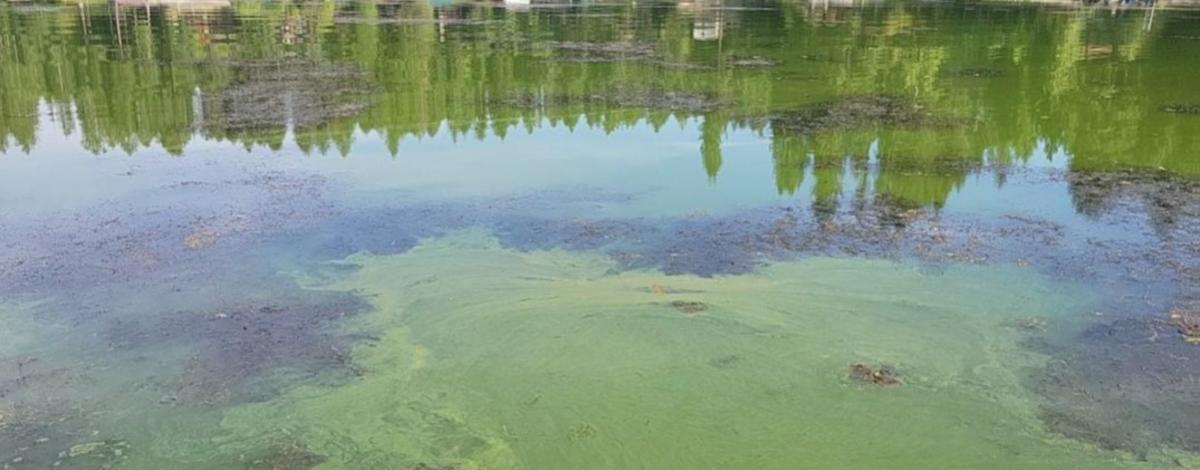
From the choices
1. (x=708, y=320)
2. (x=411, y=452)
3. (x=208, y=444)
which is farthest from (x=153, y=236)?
(x=708, y=320)

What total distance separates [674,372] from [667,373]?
4 centimetres

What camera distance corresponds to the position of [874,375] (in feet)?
15.3

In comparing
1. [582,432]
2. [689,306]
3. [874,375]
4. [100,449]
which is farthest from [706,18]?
[100,449]

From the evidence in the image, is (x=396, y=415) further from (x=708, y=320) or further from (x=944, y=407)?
(x=944, y=407)

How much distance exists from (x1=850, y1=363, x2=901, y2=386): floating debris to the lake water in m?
0.02

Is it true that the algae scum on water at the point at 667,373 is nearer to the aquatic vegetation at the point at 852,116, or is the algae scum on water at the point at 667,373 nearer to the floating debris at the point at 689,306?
the floating debris at the point at 689,306

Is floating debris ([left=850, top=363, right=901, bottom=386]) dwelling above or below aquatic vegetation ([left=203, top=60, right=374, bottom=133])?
below

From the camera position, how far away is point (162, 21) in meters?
25.7

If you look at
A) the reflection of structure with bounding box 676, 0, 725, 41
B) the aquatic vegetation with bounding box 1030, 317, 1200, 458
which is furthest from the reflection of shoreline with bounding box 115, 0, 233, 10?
the aquatic vegetation with bounding box 1030, 317, 1200, 458

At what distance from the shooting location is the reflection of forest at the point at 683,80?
388 inches

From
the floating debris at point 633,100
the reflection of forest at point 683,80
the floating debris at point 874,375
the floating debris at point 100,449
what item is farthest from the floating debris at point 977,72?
the floating debris at point 100,449

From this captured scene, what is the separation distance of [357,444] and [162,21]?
2549cm

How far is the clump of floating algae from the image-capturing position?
13.2 ft

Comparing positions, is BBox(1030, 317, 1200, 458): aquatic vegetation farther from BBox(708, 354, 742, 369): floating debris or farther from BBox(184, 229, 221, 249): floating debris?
BBox(184, 229, 221, 249): floating debris
